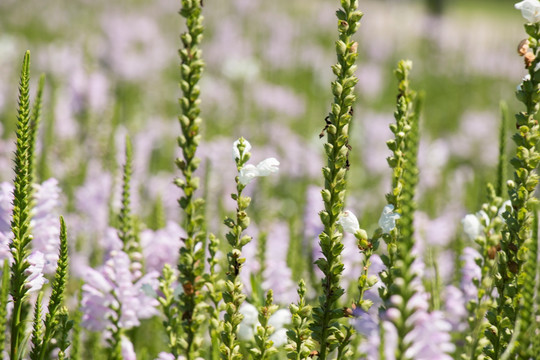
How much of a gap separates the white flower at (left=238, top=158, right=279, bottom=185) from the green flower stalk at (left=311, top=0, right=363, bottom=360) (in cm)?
22

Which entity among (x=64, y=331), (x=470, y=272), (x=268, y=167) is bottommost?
(x=64, y=331)

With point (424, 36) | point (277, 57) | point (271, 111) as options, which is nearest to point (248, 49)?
point (277, 57)

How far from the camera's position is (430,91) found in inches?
543

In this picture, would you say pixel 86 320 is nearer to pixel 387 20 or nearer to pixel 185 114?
pixel 185 114

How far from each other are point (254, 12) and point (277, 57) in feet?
13.3

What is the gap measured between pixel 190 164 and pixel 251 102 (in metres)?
8.91

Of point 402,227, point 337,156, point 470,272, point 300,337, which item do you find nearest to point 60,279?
point 300,337

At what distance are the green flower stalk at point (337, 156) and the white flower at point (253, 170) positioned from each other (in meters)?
0.22

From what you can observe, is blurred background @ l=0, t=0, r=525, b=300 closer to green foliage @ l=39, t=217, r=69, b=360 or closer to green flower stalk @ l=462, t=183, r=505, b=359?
green flower stalk @ l=462, t=183, r=505, b=359

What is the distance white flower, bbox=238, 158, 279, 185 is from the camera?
5.30 ft

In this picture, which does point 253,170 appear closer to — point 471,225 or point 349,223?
point 349,223

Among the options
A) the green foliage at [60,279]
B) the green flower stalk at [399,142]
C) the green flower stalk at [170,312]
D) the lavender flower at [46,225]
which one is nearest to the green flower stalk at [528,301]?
the green flower stalk at [399,142]

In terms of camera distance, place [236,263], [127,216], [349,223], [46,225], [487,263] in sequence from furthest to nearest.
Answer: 1. [46,225]
2. [127,216]
3. [487,263]
4. [349,223]
5. [236,263]

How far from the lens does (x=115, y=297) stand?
2.19 meters
